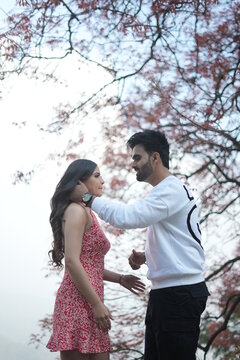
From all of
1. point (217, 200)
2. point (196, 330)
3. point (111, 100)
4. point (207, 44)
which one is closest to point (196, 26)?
point (207, 44)

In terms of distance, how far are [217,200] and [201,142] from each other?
68 cm

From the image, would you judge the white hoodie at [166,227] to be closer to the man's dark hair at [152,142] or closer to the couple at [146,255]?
the couple at [146,255]

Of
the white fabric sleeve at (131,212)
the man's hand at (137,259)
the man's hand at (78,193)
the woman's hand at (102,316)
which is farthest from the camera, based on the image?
the man's hand at (137,259)

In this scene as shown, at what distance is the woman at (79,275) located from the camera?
252 centimetres

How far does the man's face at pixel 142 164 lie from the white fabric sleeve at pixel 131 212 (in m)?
0.25

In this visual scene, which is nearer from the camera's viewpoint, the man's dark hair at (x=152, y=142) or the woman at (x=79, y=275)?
the woman at (x=79, y=275)

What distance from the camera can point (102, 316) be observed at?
2479 mm

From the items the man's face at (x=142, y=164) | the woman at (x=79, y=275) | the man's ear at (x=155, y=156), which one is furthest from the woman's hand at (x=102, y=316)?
the man's ear at (x=155, y=156)

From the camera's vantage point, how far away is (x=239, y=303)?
543 centimetres

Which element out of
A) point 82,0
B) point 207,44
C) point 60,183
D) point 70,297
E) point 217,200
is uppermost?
point 82,0

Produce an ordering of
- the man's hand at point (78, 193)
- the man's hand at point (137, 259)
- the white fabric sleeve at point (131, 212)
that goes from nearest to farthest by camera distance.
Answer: the white fabric sleeve at point (131, 212)
the man's hand at point (78, 193)
the man's hand at point (137, 259)

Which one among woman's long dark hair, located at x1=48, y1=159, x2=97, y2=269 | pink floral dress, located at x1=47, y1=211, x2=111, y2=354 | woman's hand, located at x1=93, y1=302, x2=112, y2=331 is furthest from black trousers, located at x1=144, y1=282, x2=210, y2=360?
woman's long dark hair, located at x1=48, y1=159, x2=97, y2=269

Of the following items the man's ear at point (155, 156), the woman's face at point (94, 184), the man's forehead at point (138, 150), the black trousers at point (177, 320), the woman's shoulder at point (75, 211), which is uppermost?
the man's forehead at point (138, 150)

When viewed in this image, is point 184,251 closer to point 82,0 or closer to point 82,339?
point 82,339
